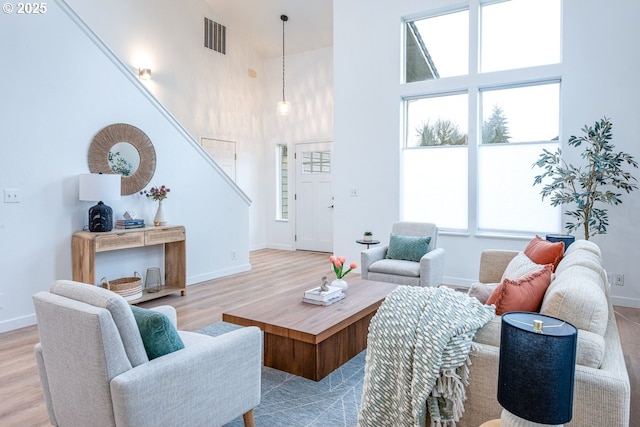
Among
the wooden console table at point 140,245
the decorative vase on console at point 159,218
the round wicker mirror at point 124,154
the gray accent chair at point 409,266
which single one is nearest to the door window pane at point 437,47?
the gray accent chair at point 409,266

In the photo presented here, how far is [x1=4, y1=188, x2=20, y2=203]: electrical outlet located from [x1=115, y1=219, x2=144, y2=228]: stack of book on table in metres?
0.91

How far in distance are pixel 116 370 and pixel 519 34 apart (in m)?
5.40

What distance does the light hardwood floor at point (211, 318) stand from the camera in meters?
2.37

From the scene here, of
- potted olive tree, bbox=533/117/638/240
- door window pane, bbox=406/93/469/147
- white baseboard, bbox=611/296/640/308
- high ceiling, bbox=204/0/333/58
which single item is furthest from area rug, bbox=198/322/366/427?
high ceiling, bbox=204/0/333/58

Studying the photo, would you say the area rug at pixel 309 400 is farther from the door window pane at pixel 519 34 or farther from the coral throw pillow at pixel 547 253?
the door window pane at pixel 519 34

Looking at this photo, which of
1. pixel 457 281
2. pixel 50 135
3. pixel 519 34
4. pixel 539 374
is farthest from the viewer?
pixel 457 281

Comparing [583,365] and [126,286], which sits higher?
[583,365]

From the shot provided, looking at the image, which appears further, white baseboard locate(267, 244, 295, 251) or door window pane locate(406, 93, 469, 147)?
white baseboard locate(267, 244, 295, 251)

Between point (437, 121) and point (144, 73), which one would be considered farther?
point (144, 73)

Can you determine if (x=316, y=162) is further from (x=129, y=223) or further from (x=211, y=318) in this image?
(x=211, y=318)

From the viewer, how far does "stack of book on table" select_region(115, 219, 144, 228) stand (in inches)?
171

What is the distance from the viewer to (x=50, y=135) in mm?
3869

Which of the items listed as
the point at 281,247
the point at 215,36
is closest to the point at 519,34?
the point at 215,36

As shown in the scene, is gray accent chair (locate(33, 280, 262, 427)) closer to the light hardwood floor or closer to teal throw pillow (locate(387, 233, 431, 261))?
the light hardwood floor
